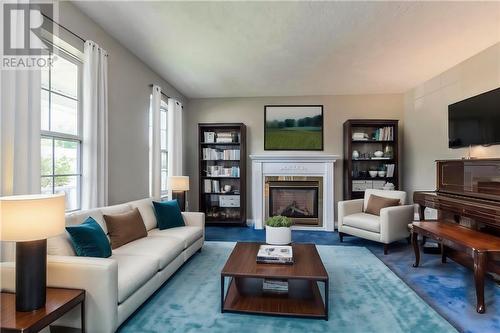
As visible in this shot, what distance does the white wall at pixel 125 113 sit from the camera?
9.75 feet

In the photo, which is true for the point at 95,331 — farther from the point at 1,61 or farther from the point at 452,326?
the point at 452,326

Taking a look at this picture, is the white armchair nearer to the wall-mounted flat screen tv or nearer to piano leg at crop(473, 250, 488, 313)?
the wall-mounted flat screen tv

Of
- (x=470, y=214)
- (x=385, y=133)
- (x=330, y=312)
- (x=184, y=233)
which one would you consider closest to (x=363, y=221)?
(x=470, y=214)

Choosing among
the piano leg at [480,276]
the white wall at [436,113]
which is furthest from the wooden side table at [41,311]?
the white wall at [436,113]

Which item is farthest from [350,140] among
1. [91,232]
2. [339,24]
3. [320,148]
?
[91,232]

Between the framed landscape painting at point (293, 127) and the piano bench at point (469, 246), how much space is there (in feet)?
8.88

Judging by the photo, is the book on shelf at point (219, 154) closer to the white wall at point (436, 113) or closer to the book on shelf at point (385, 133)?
the book on shelf at point (385, 133)

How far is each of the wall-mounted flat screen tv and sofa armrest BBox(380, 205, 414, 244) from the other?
113cm

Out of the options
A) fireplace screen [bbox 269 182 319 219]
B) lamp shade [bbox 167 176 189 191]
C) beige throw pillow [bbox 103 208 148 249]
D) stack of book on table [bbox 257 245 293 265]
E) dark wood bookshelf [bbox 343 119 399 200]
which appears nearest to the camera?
stack of book on table [bbox 257 245 293 265]

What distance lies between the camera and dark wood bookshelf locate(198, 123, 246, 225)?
5.45 m

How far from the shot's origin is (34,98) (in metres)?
2.05

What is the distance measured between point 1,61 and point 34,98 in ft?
0.97

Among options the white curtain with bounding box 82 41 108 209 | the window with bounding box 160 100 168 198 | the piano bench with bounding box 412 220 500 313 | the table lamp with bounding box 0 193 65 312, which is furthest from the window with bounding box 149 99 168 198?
the piano bench with bounding box 412 220 500 313

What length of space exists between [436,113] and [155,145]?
4.39 meters
